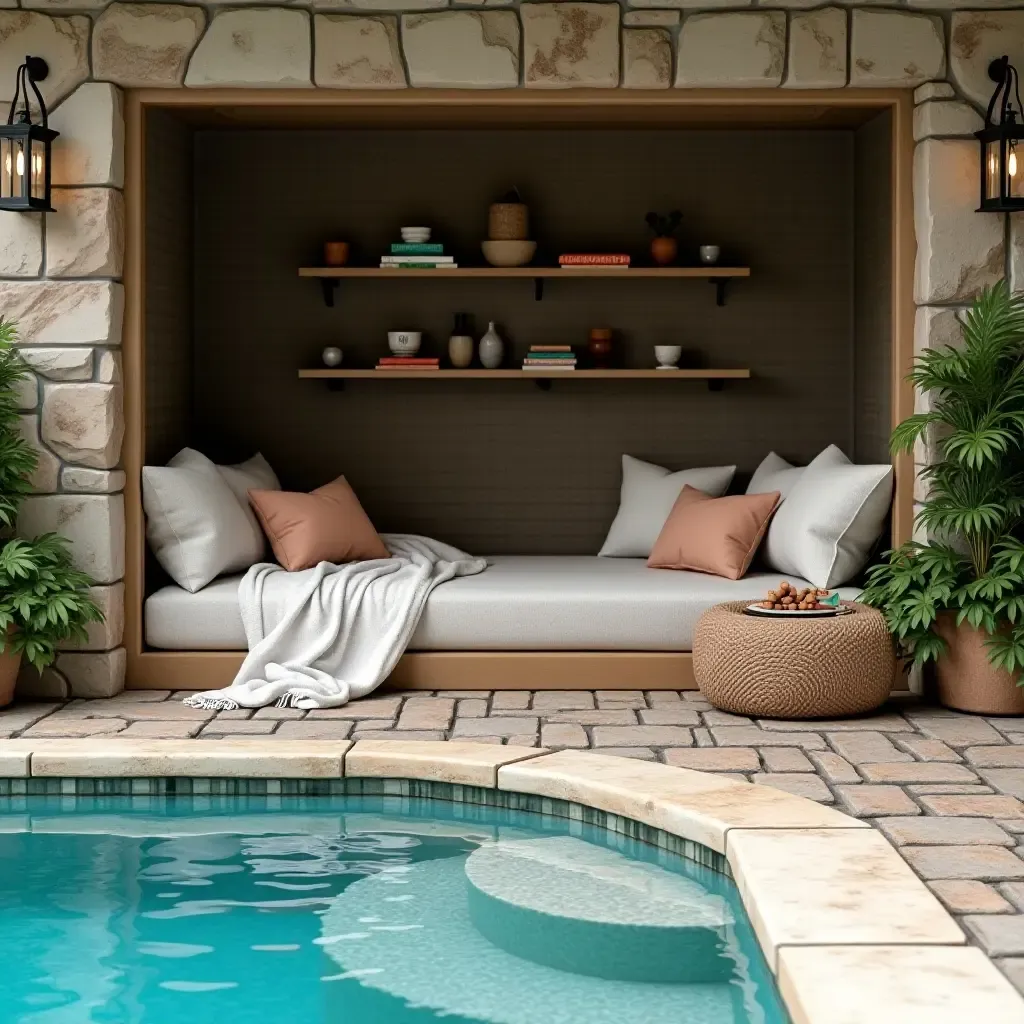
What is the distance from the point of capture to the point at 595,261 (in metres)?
6.34

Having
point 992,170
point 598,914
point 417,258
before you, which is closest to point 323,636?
point 417,258

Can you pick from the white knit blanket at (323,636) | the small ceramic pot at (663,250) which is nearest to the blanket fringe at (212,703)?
the white knit blanket at (323,636)

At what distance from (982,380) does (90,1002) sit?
3.44 metres

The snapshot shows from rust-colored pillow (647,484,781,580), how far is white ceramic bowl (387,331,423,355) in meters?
1.38

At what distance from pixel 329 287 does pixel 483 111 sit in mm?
1346

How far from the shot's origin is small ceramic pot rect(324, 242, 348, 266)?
20.9ft

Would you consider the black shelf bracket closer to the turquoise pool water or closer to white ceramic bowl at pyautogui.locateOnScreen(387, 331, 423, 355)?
white ceramic bowl at pyautogui.locateOnScreen(387, 331, 423, 355)

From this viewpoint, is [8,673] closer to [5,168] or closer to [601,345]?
[5,168]

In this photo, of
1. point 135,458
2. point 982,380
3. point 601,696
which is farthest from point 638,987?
point 135,458

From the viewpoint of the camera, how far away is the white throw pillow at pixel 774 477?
6.11 m

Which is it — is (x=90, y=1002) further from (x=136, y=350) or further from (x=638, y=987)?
(x=136, y=350)

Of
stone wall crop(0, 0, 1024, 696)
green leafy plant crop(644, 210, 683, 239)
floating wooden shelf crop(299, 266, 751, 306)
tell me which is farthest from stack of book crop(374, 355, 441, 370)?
stone wall crop(0, 0, 1024, 696)

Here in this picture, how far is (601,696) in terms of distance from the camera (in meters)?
5.36

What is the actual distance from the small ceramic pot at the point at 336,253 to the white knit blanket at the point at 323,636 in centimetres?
149
